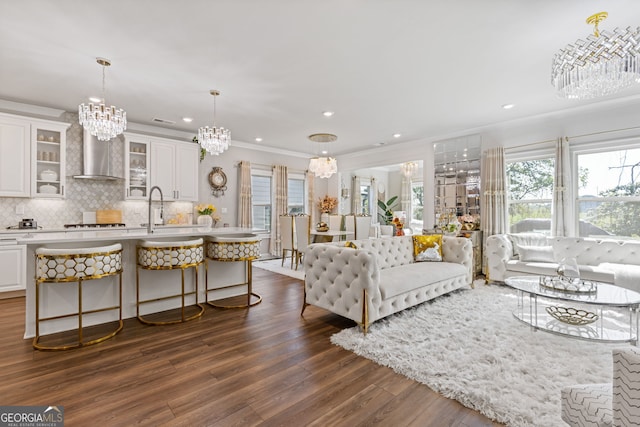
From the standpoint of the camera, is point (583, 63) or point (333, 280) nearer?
point (583, 63)

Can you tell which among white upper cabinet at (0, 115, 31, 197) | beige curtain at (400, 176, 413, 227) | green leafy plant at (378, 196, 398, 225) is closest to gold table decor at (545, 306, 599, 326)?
white upper cabinet at (0, 115, 31, 197)

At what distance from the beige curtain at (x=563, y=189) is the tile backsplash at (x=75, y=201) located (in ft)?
24.1

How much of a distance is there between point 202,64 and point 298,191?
5.38 metres

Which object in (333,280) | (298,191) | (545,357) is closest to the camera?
(545,357)


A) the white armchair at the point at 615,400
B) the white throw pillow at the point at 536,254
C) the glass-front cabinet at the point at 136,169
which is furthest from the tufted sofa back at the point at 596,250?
the glass-front cabinet at the point at 136,169

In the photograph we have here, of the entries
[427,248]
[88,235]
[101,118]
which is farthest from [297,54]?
[427,248]

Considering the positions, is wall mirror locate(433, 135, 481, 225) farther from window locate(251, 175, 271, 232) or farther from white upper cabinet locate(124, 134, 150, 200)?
white upper cabinet locate(124, 134, 150, 200)

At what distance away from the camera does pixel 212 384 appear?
7.00ft

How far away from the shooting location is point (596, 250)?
14.1 feet

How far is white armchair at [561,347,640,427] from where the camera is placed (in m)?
0.97

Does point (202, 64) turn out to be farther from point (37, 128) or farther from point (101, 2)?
point (37, 128)

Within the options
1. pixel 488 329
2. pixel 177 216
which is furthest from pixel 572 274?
pixel 177 216

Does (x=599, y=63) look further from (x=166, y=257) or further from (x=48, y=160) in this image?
(x=48, y=160)

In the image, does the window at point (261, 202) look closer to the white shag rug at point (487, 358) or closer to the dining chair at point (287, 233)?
the dining chair at point (287, 233)
